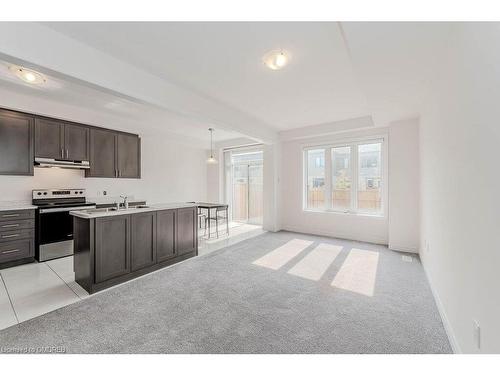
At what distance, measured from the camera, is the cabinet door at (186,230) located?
11.8 ft

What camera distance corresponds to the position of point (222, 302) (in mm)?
2365

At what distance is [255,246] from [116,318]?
9.20 feet

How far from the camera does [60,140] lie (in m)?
3.88

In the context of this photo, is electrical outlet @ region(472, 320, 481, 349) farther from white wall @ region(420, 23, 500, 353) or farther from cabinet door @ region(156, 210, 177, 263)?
cabinet door @ region(156, 210, 177, 263)

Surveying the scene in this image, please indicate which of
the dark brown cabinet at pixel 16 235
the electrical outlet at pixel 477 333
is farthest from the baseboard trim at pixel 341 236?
the dark brown cabinet at pixel 16 235

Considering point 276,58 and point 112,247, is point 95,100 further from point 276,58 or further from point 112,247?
point 276,58

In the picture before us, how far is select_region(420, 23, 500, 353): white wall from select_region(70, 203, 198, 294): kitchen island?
3.34 metres

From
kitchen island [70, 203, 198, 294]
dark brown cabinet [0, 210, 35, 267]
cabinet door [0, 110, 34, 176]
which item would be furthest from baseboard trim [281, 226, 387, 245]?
cabinet door [0, 110, 34, 176]

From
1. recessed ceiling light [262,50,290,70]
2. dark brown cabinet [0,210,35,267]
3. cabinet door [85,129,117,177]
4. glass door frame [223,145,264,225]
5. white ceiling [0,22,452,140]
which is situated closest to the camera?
white ceiling [0,22,452,140]

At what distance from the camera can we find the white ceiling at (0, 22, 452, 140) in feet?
6.29

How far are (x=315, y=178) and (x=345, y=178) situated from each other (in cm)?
74

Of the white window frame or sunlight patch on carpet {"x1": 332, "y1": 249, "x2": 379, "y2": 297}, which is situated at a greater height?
the white window frame

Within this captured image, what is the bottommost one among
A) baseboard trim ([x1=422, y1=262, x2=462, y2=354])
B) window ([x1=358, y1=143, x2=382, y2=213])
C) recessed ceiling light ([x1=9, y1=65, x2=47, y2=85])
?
baseboard trim ([x1=422, y1=262, x2=462, y2=354])
